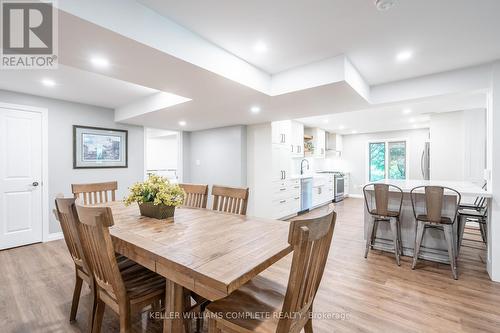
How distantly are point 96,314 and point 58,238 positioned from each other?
10.8 ft

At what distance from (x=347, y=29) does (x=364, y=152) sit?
278 inches

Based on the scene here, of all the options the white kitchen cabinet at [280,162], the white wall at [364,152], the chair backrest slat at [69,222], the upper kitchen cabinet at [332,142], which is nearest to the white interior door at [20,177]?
the chair backrest slat at [69,222]

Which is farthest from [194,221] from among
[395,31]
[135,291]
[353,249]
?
[353,249]

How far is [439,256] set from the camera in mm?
2887

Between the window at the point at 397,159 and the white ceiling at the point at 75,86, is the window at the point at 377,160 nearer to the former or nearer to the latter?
the window at the point at 397,159

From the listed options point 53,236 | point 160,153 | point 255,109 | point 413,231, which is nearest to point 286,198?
point 255,109

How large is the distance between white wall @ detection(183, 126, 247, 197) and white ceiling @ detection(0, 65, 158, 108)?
1941mm

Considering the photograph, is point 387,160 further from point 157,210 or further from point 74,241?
point 74,241

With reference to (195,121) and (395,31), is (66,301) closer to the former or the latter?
(195,121)

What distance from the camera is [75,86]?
3.29 meters

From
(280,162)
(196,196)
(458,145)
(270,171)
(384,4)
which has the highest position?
(384,4)

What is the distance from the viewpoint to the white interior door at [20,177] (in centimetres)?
343

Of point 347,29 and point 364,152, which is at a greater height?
point 347,29

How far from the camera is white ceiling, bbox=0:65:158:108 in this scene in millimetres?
2841
